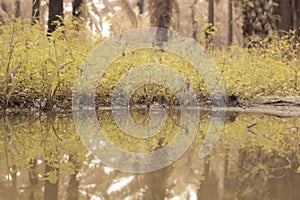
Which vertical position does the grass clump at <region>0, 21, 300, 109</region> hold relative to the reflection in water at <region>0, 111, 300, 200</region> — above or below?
above

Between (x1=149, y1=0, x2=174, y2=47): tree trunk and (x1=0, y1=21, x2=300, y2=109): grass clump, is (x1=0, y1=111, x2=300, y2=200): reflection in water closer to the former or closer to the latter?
(x1=0, y1=21, x2=300, y2=109): grass clump

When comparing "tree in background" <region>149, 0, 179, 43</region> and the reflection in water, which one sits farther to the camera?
"tree in background" <region>149, 0, 179, 43</region>

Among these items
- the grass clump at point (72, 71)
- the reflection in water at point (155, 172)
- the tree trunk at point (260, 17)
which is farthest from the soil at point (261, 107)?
the tree trunk at point (260, 17)

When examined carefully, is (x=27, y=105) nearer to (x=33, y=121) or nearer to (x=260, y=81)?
(x=33, y=121)

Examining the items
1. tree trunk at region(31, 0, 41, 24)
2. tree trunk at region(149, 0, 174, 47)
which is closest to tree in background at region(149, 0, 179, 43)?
tree trunk at region(149, 0, 174, 47)

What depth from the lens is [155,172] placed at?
1379mm

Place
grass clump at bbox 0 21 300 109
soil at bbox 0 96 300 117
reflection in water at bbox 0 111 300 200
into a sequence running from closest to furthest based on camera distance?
reflection in water at bbox 0 111 300 200 < grass clump at bbox 0 21 300 109 < soil at bbox 0 96 300 117

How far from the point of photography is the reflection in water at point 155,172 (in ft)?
3.68

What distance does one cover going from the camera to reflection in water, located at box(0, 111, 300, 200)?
1.12 m

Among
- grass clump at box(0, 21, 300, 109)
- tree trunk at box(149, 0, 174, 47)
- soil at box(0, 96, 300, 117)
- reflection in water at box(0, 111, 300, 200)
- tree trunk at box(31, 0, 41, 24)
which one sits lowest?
reflection in water at box(0, 111, 300, 200)

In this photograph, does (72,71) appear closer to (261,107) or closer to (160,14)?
(261,107)

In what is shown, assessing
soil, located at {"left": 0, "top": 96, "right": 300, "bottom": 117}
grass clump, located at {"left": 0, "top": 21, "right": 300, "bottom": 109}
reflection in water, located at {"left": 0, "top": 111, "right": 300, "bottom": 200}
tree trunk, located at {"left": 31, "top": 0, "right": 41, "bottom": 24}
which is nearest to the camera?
reflection in water, located at {"left": 0, "top": 111, "right": 300, "bottom": 200}

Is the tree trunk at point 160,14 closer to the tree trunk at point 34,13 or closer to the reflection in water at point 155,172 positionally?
the tree trunk at point 34,13

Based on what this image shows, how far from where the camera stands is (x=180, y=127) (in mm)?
2729
